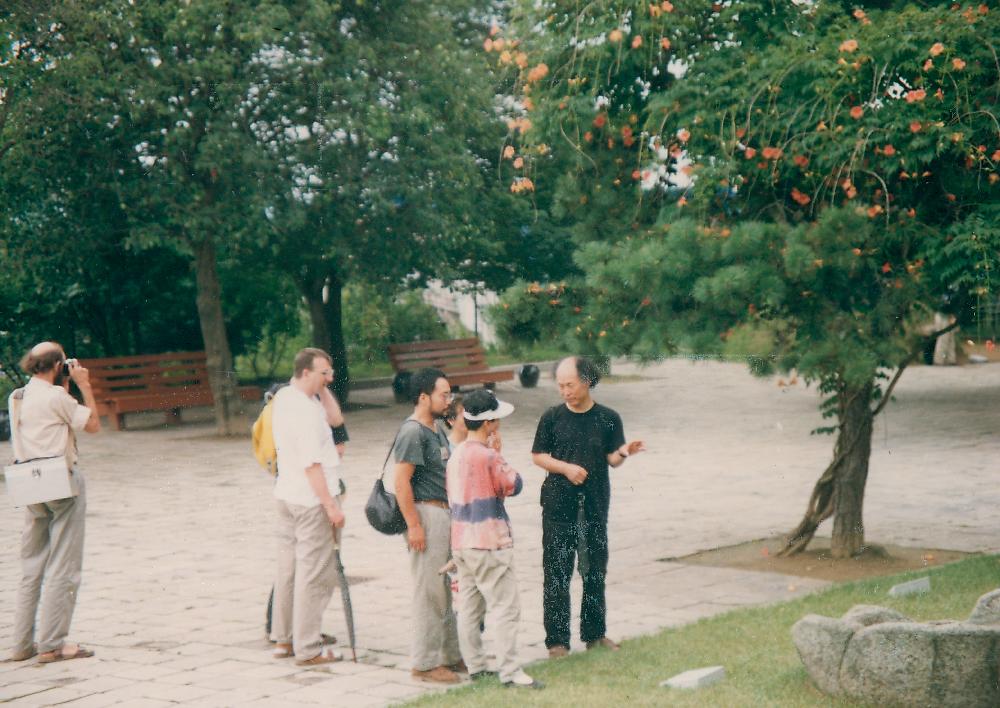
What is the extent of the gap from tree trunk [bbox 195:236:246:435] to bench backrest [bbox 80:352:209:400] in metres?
2.61

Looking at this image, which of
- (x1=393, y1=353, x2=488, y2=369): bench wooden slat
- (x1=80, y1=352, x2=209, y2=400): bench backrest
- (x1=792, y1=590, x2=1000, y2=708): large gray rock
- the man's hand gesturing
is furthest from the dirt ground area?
(x1=393, y1=353, x2=488, y2=369): bench wooden slat

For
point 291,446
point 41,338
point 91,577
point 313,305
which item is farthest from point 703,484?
point 41,338

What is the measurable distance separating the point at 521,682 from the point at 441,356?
1916 cm

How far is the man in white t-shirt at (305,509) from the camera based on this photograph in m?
7.38

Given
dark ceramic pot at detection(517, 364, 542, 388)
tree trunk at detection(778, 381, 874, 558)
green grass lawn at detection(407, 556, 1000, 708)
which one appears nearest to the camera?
green grass lawn at detection(407, 556, 1000, 708)

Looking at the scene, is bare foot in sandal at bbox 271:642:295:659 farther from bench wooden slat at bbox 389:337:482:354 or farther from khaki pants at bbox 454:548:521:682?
bench wooden slat at bbox 389:337:482:354

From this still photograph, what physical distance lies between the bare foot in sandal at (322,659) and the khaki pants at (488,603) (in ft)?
3.21

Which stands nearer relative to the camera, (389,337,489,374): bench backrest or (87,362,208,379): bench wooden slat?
(87,362,208,379): bench wooden slat

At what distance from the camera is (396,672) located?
7.21 meters

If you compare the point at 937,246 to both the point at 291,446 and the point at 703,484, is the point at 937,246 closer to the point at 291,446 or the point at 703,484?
the point at 291,446

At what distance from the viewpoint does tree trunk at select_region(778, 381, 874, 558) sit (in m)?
10.2

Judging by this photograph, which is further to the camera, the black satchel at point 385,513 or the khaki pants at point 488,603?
the black satchel at point 385,513

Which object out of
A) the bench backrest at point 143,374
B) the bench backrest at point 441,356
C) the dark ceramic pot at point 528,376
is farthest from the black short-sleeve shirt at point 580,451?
the dark ceramic pot at point 528,376

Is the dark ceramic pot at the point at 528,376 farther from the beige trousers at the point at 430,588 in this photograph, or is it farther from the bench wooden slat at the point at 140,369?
the beige trousers at the point at 430,588
